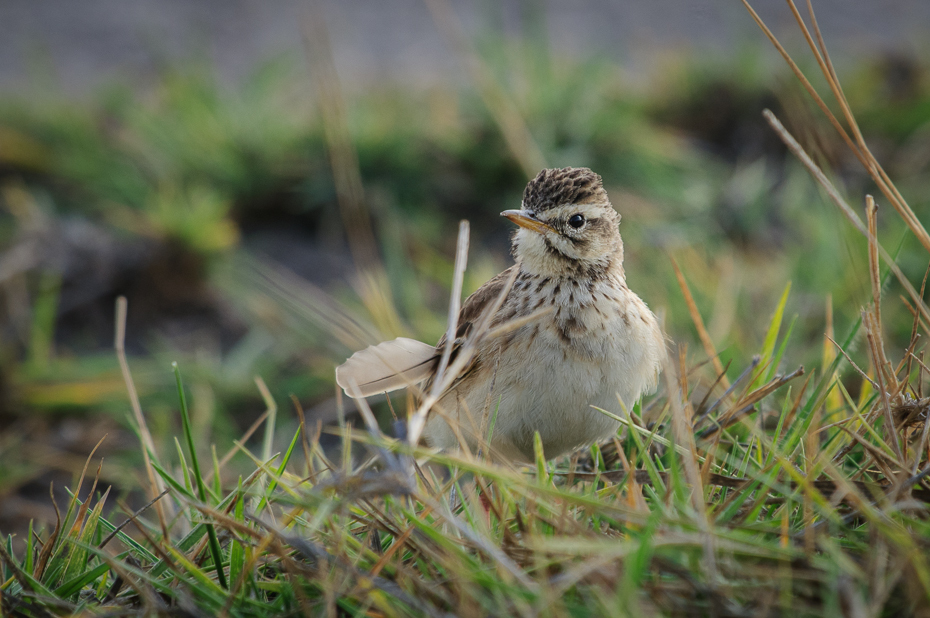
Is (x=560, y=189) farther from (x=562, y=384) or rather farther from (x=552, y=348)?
(x=562, y=384)

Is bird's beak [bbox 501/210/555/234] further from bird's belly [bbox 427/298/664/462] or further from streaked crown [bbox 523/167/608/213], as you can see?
bird's belly [bbox 427/298/664/462]

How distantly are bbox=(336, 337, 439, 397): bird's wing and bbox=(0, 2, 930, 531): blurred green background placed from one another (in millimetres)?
1359

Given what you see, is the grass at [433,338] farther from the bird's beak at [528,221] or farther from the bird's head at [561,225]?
the bird's beak at [528,221]

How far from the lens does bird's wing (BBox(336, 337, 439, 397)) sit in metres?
2.60

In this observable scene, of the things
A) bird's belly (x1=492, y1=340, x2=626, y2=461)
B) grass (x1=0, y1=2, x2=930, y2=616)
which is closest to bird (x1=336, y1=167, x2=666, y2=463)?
bird's belly (x1=492, y1=340, x2=626, y2=461)

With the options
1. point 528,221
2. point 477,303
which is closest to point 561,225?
point 528,221

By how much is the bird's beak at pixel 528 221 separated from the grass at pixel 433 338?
0.57 m

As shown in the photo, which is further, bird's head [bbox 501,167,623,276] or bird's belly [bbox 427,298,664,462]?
bird's head [bbox 501,167,623,276]

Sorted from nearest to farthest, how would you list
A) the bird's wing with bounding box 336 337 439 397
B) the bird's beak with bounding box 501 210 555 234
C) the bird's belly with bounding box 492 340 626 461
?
1. the bird's wing with bounding box 336 337 439 397
2. the bird's belly with bounding box 492 340 626 461
3. the bird's beak with bounding box 501 210 555 234

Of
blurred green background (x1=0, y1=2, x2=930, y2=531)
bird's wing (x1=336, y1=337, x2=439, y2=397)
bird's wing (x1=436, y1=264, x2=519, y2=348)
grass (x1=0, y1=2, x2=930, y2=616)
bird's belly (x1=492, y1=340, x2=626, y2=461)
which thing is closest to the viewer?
grass (x1=0, y1=2, x2=930, y2=616)

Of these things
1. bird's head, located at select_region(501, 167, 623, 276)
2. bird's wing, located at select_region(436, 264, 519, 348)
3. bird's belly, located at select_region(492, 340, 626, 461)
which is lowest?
bird's belly, located at select_region(492, 340, 626, 461)

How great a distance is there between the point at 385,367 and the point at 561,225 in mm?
915

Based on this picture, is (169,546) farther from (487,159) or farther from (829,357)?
(487,159)

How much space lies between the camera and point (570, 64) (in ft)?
24.0
